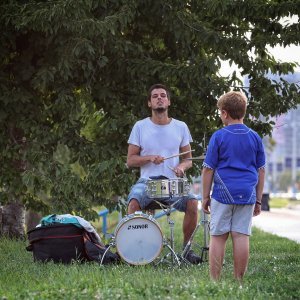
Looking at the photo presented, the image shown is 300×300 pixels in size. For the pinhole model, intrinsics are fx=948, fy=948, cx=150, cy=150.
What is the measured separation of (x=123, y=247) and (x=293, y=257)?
2.47 m

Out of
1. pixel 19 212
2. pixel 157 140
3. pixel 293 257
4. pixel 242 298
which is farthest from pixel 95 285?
pixel 19 212

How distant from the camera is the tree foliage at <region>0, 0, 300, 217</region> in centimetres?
1168

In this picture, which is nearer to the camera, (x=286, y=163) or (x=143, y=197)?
(x=143, y=197)

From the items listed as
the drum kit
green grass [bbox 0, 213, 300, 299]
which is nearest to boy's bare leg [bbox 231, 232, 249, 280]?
green grass [bbox 0, 213, 300, 299]

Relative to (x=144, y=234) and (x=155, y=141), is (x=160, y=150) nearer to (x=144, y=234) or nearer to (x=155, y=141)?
(x=155, y=141)

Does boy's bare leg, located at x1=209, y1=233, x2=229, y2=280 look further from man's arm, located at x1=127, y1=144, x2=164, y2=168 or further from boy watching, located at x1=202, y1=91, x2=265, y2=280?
man's arm, located at x1=127, y1=144, x2=164, y2=168

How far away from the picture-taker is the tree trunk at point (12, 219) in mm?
14609

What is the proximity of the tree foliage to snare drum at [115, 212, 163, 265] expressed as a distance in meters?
2.77

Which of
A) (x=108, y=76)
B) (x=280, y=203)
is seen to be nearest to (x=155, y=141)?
(x=108, y=76)

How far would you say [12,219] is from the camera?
14656mm

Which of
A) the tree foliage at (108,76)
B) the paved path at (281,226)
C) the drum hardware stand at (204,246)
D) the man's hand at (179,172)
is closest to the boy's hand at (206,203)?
the drum hardware stand at (204,246)

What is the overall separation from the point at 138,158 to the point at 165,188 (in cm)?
A: 67

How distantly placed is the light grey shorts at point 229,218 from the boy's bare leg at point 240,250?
46 mm

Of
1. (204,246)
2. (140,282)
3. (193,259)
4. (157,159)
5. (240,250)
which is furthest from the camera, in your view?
(204,246)
